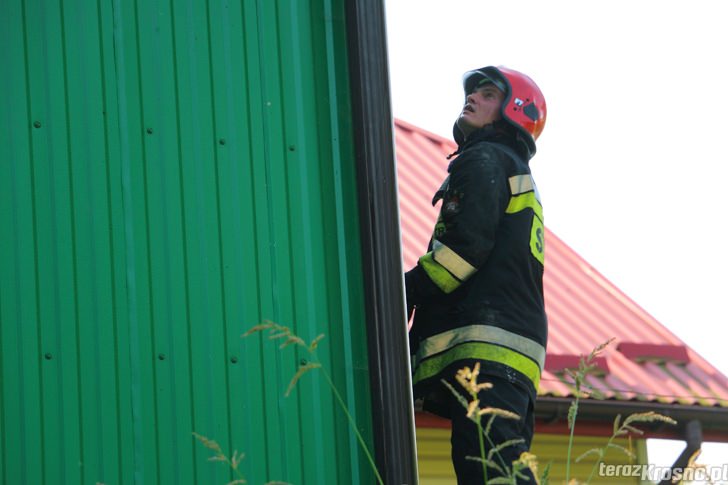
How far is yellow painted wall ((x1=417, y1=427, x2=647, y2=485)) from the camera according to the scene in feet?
33.1

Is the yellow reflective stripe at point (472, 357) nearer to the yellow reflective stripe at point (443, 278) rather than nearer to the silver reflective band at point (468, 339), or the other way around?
the silver reflective band at point (468, 339)

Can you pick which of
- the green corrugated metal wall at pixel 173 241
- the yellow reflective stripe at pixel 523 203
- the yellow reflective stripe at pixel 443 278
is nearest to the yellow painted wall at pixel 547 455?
the yellow reflective stripe at pixel 523 203

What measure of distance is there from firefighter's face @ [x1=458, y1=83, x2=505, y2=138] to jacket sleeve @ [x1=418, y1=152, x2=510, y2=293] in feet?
1.17

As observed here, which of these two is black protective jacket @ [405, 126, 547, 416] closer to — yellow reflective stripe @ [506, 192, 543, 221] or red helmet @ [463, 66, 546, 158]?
yellow reflective stripe @ [506, 192, 543, 221]

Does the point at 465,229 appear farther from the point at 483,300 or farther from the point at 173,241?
the point at 173,241

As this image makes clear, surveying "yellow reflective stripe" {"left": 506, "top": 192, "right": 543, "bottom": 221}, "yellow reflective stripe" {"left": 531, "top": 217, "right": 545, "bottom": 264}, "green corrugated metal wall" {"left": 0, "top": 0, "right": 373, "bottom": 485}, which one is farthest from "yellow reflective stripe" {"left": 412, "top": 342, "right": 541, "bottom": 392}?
"green corrugated metal wall" {"left": 0, "top": 0, "right": 373, "bottom": 485}

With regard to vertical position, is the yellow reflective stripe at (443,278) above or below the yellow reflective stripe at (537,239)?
below

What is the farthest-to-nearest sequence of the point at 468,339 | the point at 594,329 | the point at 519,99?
the point at 594,329 < the point at 519,99 < the point at 468,339

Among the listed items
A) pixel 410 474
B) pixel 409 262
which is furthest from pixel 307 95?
pixel 409 262

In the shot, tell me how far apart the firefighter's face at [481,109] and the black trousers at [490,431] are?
4.15 ft

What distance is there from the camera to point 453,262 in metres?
5.92

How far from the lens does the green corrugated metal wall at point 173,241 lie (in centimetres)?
485

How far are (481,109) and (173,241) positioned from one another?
6.65 ft

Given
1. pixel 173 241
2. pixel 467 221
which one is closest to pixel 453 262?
pixel 467 221
